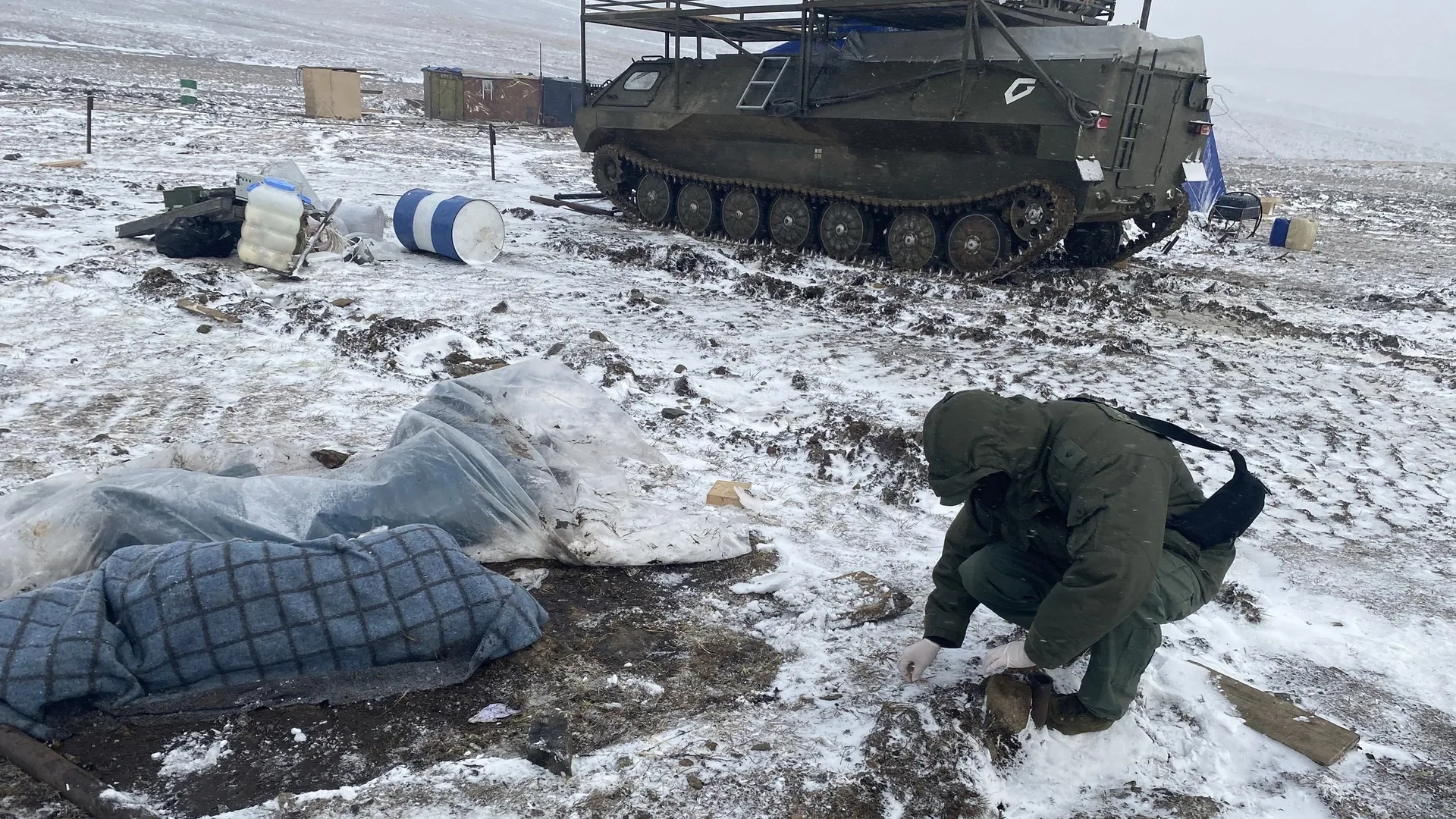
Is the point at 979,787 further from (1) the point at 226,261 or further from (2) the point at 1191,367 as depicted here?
(1) the point at 226,261

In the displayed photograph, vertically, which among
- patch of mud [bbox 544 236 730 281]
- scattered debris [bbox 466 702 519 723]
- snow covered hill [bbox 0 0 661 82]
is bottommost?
scattered debris [bbox 466 702 519 723]

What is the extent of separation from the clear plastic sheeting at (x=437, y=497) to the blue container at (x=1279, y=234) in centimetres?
1245

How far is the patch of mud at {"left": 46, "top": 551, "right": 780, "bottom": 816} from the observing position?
2.67 meters

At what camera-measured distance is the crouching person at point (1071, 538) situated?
2.63m

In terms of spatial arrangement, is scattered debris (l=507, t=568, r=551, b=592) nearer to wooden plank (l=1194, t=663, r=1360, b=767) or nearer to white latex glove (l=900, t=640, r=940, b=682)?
white latex glove (l=900, t=640, r=940, b=682)

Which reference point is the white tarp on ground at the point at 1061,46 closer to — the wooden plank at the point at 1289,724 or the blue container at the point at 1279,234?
the blue container at the point at 1279,234

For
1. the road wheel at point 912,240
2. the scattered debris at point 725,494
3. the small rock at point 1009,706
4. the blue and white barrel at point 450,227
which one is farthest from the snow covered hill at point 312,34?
the small rock at point 1009,706

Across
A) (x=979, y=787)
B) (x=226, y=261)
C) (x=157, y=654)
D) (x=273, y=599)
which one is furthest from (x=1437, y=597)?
(x=226, y=261)

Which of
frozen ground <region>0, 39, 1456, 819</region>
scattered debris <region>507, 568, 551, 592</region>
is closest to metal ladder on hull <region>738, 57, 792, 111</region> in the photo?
frozen ground <region>0, 39, 1456, 819</region>

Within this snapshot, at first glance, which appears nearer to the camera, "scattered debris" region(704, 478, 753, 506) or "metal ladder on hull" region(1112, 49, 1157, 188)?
"scattered debris" region(704, 478, 753, 506)

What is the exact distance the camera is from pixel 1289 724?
3.12 meters

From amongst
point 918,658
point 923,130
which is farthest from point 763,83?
point 918,658

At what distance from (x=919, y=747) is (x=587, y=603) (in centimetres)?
142

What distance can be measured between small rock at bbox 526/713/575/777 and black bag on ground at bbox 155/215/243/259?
733 centimetres
